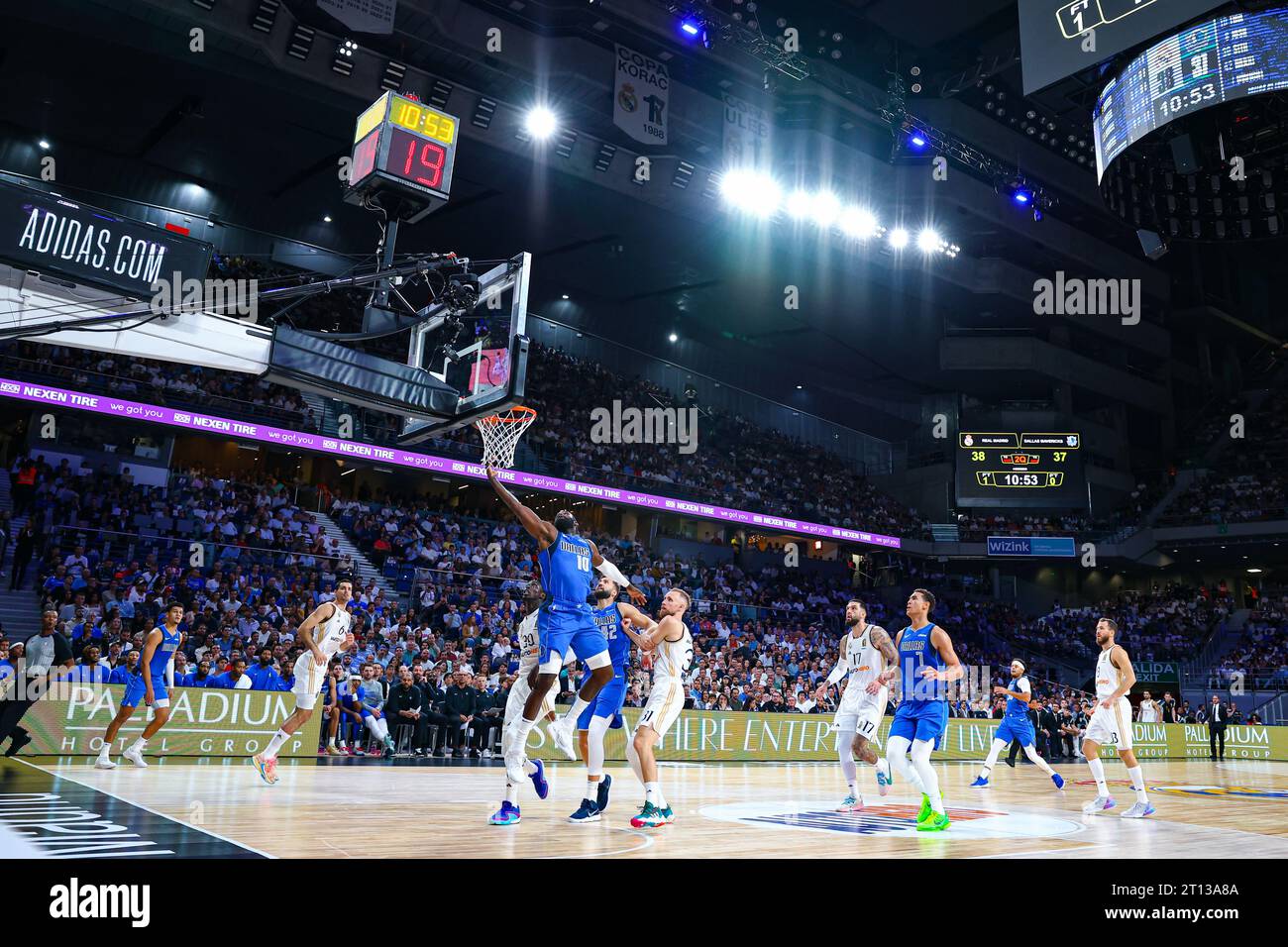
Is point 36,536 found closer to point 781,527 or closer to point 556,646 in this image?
point 556,646

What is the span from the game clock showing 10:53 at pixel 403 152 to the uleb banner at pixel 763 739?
347 inches

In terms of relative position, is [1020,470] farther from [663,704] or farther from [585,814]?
[585,814]

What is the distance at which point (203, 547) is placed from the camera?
20438 millimetres

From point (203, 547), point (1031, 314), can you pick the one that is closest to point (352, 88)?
point (203, 547)

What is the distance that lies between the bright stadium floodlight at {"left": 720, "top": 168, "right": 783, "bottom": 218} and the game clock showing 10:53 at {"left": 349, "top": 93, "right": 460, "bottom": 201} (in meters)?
17.3

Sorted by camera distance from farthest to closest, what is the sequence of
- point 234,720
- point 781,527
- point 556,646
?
1. point 781,527
2. point 234,720
3. point 556,646

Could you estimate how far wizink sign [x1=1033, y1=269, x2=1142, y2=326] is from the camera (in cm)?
3697

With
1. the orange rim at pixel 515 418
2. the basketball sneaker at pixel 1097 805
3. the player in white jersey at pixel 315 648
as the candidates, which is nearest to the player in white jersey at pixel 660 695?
the orange rim at pixel 515 418

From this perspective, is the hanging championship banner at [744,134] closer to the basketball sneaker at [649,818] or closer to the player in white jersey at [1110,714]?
the player in white jersey at [1110,714]

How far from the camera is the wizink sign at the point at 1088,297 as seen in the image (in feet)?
121

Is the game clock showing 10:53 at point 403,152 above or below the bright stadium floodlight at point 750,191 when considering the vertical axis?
below

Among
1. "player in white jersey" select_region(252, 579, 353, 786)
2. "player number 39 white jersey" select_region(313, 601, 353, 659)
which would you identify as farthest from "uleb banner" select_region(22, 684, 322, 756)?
"player number 39 white jersey" select_region(313, 601, 353, 659)

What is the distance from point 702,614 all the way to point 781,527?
7.67m
